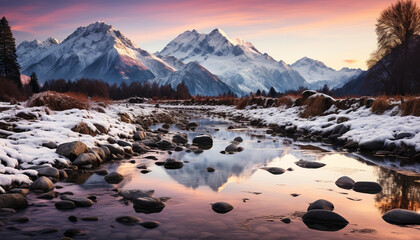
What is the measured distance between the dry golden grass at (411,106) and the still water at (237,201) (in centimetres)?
455

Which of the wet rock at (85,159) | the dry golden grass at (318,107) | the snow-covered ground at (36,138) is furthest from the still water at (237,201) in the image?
the dry golden grass at (318,107)

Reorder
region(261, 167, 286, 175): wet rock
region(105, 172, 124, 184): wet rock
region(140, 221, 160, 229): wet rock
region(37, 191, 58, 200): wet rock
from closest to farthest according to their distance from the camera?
1. region(140, 221, 160, 229): wet rock
2. region(37, 191, 58, 200): wet rock
3. region(105, 172, 124, 184): wet rock
4. region(261, 167, 286, 175): wet rock

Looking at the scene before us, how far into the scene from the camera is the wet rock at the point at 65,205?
16.9 feet

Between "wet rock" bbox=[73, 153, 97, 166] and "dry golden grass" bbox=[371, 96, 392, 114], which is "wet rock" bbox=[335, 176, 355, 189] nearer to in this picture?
"wet rock" bbox=[73, 153, 97, 166]

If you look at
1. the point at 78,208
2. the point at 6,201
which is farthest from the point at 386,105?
the point at 6,201

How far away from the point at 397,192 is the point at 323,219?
255cm

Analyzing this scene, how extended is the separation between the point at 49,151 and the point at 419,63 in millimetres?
39053

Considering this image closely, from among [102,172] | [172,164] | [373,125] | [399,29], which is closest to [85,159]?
[102,172]

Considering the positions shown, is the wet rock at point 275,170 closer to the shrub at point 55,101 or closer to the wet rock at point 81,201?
the wet rock at point 81,201

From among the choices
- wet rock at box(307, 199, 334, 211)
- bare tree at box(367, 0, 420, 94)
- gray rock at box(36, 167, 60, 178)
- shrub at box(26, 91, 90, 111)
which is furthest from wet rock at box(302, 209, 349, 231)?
bare tree at box(367, 0, 420, 94)

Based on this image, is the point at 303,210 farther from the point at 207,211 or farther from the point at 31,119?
the point at 31,119

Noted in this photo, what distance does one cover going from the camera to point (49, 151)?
8125 millimetres

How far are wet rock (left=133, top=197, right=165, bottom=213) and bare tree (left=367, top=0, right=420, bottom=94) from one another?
113 ft

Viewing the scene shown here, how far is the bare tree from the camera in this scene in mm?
32781
